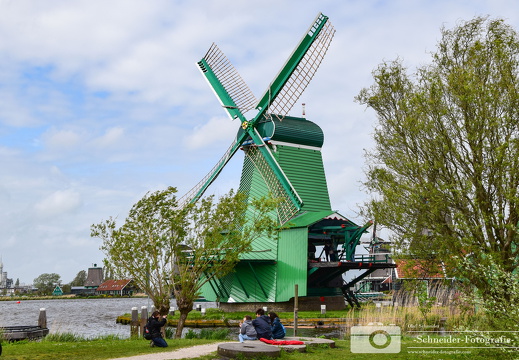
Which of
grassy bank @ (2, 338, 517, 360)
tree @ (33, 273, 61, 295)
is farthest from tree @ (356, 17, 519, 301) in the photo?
tree @ (33, 273, 61, 295)

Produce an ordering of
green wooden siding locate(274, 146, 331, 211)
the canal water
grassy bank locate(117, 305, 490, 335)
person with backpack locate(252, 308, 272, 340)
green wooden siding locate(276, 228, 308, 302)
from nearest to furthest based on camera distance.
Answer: person with backpack locate(252, 308, 272, 340) < grassy bank locate(117, 305, 490, 335) < the canal water < green wooden siding locate(276, 228, 308, 302) < green wooden siding locate(274, 146, 331, 211)

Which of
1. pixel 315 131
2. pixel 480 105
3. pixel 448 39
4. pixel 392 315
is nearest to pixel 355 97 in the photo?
pixel 448 39

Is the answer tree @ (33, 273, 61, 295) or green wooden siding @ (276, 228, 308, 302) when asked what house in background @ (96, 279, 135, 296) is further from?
green wooden siding @ (276, 228, 308, 302)

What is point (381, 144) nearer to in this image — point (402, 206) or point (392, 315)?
point (402, 206)

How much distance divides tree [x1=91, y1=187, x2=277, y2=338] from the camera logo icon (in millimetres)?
5068

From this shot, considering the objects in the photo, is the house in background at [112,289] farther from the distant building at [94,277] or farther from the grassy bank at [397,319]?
the grassy bank at [397,319]

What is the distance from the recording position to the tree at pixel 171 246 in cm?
1967

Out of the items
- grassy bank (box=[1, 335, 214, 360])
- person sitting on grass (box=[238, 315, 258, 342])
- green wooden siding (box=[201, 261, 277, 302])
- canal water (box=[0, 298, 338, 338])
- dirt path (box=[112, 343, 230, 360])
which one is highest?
green wooden siding (box=[201, 261, 277, 302])

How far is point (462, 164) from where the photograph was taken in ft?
47.3

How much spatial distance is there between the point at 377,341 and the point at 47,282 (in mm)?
149065

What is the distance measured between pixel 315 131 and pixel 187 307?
2344cm

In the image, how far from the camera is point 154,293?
20234 mm

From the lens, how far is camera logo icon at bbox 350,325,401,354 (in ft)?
49.1

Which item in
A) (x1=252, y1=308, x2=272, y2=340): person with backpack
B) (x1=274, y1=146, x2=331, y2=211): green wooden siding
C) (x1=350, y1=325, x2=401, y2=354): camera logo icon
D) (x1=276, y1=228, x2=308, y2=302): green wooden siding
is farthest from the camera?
(x1=274, y1=146, x2=331, y2=211): green wooden siding
